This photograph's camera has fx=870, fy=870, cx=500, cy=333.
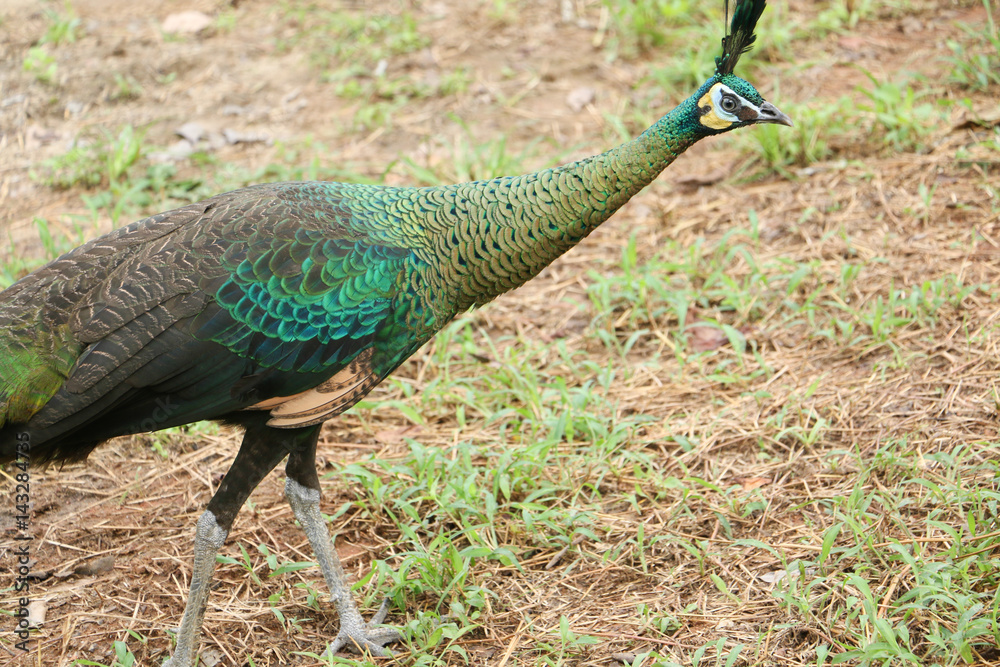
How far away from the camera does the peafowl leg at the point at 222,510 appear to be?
357cm

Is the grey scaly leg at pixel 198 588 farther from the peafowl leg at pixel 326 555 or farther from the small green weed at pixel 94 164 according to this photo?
A: the small green weed at pixel 94 164

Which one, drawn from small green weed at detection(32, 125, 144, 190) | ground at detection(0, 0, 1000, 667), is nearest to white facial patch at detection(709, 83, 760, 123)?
ground at detection(0, 0, 1000, 667)

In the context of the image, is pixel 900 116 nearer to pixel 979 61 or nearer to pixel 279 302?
pixel 979 61

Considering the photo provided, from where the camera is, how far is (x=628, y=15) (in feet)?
27.6

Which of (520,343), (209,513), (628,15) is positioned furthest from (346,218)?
(628,15)

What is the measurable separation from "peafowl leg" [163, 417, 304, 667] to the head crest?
2.41m

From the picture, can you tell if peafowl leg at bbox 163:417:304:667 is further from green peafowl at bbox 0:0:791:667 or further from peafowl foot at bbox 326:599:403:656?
peafowl foot at bbox 326:599:403:656

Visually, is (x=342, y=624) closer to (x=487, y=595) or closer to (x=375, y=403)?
(x=487, y=595)

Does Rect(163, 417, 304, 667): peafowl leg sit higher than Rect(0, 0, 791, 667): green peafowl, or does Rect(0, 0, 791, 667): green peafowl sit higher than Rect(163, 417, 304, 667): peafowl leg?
Rect(0, 0, 791, 667): green peafowl

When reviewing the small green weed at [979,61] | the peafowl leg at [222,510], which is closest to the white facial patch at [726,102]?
the peafowl leg at [222,510]

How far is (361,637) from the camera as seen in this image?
3.81 metres


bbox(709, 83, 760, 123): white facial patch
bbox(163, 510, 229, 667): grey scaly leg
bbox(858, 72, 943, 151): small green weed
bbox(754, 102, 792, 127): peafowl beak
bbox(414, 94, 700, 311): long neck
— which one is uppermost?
bbox(709, 83, 760, 123): white facial patch

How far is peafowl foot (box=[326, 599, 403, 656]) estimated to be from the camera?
3785 mm

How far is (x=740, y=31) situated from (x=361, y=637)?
3085 millimetres
